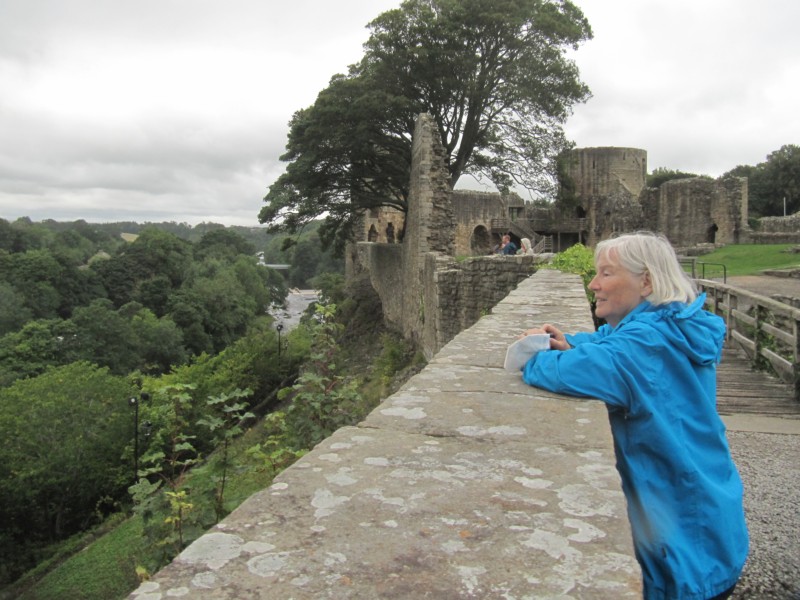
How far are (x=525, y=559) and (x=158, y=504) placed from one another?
374cm

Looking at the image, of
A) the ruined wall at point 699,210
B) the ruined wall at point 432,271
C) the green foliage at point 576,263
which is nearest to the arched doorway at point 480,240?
the ruined wall at point 699,210

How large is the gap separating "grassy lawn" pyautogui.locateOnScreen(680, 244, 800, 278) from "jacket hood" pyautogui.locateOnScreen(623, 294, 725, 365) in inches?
640

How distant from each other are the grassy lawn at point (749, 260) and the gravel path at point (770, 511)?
12.1 m

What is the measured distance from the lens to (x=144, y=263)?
215 ft

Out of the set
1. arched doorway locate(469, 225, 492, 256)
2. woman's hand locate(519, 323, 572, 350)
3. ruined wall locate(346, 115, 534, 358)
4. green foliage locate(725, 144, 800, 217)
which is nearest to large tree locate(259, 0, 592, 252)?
ruined wall locate(346, 115, 534, 358)

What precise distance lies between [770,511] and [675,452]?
3219 mm

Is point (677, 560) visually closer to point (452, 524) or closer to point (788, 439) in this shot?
point (452, 524)

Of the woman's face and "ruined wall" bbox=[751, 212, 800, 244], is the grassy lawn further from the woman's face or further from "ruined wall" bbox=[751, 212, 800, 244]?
the woman's face

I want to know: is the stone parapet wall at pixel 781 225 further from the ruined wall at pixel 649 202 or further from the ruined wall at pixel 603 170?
the ruined wall at pixel 603 170

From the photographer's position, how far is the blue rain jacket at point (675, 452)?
6.23 feet

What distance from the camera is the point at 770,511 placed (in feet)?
14.5

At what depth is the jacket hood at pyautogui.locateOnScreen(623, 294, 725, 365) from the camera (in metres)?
1.98

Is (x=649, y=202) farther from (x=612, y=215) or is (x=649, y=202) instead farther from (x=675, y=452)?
(x=675, y=452)

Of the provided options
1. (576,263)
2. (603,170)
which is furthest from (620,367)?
(603,170)
